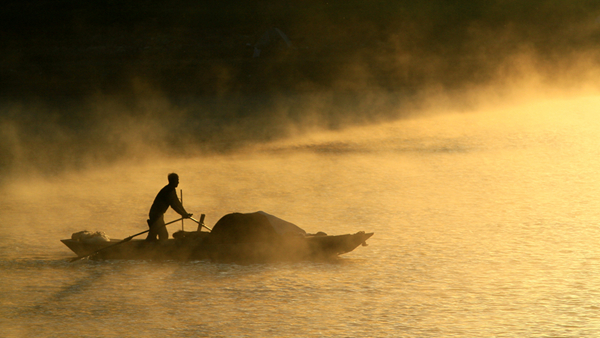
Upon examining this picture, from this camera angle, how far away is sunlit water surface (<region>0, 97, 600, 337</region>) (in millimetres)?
8938

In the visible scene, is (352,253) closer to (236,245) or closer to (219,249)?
(236,245)

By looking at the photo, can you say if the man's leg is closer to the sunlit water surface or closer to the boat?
the boat

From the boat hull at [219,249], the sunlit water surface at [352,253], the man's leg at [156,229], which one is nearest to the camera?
the sunlit water surface at [352,253]

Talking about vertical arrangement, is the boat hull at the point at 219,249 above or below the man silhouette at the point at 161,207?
below

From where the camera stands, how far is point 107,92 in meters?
35.9

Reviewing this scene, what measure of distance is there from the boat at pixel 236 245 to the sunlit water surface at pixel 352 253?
0.20 m

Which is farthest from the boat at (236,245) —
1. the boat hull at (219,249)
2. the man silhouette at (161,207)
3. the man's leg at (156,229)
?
the man silhouette at (161,207)

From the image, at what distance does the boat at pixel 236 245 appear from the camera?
11287 millimetres

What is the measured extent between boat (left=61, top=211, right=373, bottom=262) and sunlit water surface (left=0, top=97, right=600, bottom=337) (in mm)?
201

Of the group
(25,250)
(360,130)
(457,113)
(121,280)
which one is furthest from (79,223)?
(457,113)

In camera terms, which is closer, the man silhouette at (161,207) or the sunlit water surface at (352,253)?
the sunlit water surface at (352,253)

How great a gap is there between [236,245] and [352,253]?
174cm

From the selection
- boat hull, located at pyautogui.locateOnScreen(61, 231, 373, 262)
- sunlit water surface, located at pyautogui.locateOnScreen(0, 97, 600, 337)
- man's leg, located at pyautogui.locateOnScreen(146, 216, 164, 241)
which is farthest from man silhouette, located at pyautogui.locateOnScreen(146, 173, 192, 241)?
sunlit water surface, located at pyautogui.locateOnScreen(0, 97, 600, 337)

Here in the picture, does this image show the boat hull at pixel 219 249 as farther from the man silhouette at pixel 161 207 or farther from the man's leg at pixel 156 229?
the man silhouette at pixel 161 207
